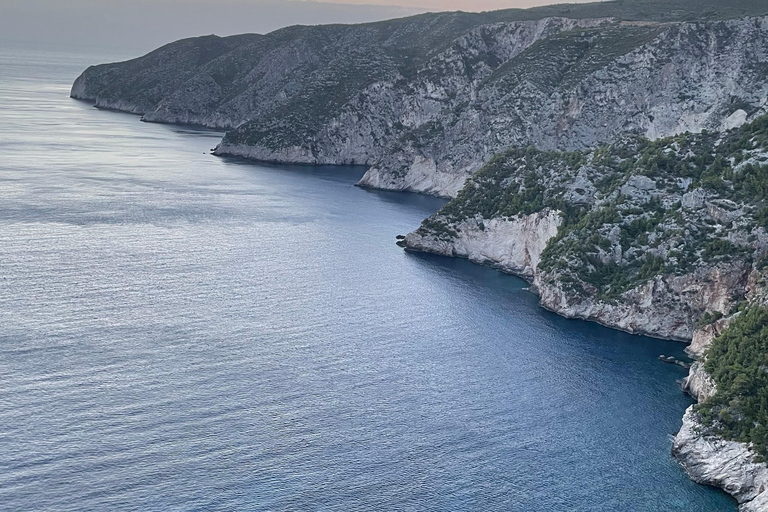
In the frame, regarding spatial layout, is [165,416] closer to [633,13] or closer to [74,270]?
[74,270]

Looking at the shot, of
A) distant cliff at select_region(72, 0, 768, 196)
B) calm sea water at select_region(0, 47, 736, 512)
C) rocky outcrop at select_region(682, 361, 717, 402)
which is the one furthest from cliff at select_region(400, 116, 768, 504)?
distant cliff at select_region(72, 0, 768, 196)

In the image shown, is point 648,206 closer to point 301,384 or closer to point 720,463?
point 720,463

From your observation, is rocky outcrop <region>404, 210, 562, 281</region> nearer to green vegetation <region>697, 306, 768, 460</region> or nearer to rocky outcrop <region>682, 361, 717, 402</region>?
rocky outcrop <region>682, 361, 717, 402</region>

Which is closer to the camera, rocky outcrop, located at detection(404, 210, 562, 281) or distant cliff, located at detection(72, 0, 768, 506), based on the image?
distant cliff, located at detection(72, 0, 768, 506)

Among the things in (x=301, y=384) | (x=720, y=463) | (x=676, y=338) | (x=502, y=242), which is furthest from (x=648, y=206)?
(x=301, y=384)

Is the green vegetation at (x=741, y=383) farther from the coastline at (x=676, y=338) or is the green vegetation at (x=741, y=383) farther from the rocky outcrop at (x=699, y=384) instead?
the coastline at (x=676, y=338)

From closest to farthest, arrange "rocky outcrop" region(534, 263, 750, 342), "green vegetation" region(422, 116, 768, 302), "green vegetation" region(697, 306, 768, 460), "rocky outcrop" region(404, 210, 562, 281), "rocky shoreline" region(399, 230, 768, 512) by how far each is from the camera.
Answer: "rocky shoreline" region(399, 230, 768, 512), "green vegetation" region(697, 306, 768, 460), "rocky outcrop" region(534, 263, 750, 342), "green vegetation" region(422, 116, 768, 302), "rocky outcrop" region(404, 210, 562, 281)
